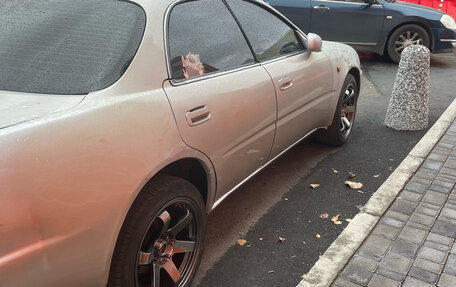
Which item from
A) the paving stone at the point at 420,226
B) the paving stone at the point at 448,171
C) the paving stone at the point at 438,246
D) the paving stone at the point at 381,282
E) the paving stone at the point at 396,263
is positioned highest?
the paving stone at the point at 381,282

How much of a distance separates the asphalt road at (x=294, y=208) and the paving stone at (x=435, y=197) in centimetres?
45

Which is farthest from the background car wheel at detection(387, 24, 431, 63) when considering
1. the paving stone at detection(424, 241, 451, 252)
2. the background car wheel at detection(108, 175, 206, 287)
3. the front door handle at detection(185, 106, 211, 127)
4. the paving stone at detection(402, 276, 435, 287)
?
the background car wheel at detection(108, 175, 206, 287)

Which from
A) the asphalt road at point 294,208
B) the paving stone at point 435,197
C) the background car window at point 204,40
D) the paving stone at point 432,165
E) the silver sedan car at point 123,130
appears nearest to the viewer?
the silver sedan car at point 123,130

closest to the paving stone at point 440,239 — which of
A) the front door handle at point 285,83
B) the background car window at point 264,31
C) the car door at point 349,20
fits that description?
the front door handle at point 285,83

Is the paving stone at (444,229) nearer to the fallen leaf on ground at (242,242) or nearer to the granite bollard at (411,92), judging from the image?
the fallen leaf on ground at (242,242)

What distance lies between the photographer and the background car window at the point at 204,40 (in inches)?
98.9

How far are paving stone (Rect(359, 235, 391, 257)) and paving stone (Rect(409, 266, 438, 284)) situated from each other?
0.22 meters

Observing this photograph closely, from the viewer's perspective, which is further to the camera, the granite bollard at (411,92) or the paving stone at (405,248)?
the granite bollard at (411,92)

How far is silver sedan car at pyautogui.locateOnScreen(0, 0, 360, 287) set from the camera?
5.48 ft

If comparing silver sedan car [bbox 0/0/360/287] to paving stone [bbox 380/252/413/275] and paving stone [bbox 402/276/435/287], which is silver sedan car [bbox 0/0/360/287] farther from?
paving stone [bbox 402/276/435/287]

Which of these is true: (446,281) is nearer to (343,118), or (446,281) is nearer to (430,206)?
(430,206)

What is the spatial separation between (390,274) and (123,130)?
70.9 inches

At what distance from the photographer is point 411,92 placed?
521 centimetres

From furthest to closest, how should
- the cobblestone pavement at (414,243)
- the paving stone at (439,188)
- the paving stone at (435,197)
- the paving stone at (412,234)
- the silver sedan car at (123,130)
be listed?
the paving stone at (439,188) → the paving stone at (435,197) → the paving stone at (412,234) → the cobblestone pavement at (414,243) → the silver sedan car at (123,130)
